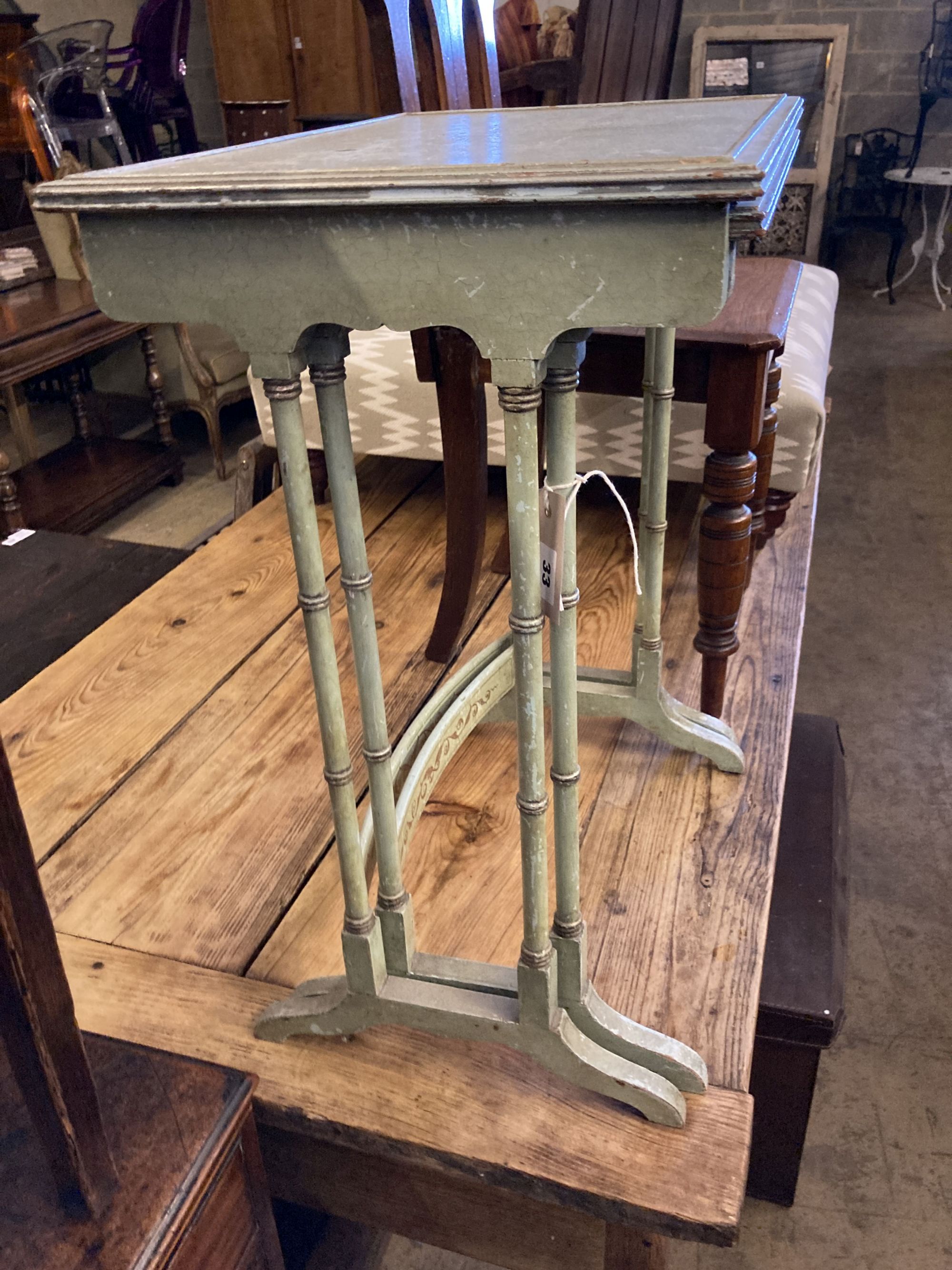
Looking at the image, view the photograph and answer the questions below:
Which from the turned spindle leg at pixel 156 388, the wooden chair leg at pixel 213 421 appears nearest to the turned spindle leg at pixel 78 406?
the turned spindle leg at pixel 156 388

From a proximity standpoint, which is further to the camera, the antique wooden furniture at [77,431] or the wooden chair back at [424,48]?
the antique wooden furniture at [77,431]

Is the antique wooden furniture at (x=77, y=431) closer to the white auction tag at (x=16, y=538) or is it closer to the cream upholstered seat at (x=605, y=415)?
the white auction tag at (x=16, y=538)

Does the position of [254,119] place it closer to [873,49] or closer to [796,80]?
[796,80]

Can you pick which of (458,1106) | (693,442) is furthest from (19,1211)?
(693,442)

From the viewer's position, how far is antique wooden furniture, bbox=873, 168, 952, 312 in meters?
4.77

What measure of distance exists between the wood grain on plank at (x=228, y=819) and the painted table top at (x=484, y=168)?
0.73 meters

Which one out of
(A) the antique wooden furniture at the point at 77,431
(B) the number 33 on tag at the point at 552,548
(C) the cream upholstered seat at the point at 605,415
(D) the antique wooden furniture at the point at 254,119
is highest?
(D) the antique wooden furniture at the point at 254,119

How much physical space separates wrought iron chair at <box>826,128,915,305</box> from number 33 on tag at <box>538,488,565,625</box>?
4.77 metres

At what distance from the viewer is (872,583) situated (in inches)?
107

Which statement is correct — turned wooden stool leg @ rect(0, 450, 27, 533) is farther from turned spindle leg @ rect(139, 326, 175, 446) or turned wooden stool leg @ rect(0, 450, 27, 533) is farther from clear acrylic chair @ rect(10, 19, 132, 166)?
clear acrylic chair @ rect(10, 19, 132, 166)

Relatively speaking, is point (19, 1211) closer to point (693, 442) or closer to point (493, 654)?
point (493, 654)

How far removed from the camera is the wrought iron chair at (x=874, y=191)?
4.91m

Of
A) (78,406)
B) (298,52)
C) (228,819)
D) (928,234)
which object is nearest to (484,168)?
(228,819)

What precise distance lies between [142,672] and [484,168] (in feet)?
3.73
